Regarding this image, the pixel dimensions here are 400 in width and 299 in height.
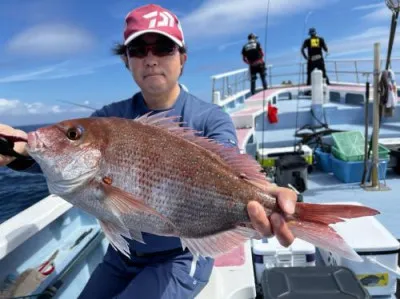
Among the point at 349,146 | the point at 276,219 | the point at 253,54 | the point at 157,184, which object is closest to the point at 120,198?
the point at 157,184

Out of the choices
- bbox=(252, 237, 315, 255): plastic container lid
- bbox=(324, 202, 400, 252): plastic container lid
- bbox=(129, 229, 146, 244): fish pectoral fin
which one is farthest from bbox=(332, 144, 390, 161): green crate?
bbox=(129, 229, 146, 244): fish pectoral fin

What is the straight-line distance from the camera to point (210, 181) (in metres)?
1.41

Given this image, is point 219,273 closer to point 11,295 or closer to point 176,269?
point 176,269

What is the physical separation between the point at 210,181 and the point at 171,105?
0.84 meters

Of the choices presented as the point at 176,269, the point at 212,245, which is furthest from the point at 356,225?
the point at 212,245

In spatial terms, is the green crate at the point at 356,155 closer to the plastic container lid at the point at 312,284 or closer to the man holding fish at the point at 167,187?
the plastic container lid at the point at 312,284

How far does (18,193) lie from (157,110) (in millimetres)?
6887

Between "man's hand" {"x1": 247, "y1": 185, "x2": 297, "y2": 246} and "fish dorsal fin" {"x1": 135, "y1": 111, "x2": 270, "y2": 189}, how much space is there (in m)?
0.10

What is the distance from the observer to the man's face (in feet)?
6.17

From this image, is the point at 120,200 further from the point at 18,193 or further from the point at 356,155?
the point at 18,193

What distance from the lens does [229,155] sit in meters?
1.50

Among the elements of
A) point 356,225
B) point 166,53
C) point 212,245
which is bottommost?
point 356,225

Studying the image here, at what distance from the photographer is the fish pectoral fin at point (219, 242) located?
4.71ft

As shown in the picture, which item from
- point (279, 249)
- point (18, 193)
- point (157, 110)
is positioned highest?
point (157, 110)
